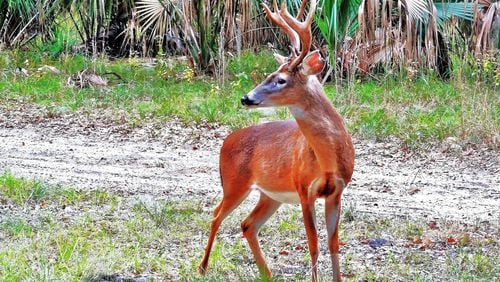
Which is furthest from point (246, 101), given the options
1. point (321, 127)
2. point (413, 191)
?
point (413, 191)

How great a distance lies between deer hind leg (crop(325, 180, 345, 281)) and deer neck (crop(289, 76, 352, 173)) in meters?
0.15

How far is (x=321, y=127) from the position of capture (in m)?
5.46

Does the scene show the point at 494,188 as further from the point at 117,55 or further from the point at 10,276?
the point at 117,55

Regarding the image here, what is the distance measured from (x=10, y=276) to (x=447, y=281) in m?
2.63

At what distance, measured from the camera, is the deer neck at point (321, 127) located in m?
5.42

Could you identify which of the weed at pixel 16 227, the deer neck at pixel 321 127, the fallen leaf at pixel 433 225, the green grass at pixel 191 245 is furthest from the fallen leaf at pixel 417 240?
the weed at pixel 16 227

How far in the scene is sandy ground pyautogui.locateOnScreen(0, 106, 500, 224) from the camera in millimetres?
7902

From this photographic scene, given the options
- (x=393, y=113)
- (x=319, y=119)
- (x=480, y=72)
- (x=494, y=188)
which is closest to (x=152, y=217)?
(x=319, y=119)

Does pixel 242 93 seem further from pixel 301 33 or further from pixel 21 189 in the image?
pixel 301 33

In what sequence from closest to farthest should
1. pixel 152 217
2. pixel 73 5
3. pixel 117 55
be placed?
pixel 152 217 < pixel 73 5 < pixel 117 55

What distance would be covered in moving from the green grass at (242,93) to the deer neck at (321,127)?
436 cm

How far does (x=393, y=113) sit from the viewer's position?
10.8 metres

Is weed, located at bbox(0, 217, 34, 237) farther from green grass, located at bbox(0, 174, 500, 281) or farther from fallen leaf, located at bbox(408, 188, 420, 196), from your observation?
fallen leaf, located at bbox(408, 188, 420, 196)

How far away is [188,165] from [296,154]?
367 cm
